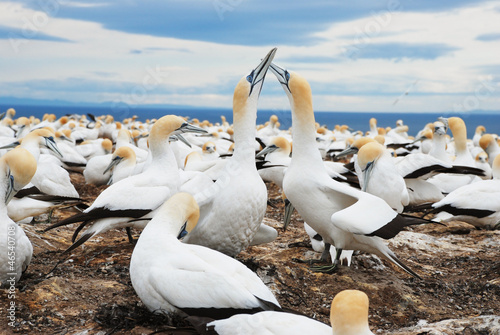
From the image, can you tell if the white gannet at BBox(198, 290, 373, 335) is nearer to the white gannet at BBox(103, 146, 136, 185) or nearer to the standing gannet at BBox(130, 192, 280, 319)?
the standing gannet at BBox(130, 192, 280, 319)

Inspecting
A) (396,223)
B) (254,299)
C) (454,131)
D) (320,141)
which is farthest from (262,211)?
(320,141)

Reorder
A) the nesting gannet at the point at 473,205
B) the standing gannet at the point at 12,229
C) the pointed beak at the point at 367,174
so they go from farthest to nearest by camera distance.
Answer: the nesting gannet at the point at 473,205
the pointed beak at the point at 367,174
the standing gannet at the point at 12,229

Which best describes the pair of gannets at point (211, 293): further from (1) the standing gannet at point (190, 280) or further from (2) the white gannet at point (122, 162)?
(2) the white gannet at point (122, 162)

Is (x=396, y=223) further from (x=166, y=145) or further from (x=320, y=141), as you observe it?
(x=320, y=141)

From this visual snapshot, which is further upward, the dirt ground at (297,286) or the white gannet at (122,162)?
the white gannet at (122,162)

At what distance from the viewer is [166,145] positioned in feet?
17.6

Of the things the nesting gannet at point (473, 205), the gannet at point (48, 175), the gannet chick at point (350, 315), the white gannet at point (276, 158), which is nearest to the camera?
the gannet chick at point (350, 315)

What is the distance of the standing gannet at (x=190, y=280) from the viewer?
3.00 m

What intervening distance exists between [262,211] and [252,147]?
1.67ft

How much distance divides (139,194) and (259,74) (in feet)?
4.85

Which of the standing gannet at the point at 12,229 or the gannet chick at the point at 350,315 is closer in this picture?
the gannet chick at the point at 350,315

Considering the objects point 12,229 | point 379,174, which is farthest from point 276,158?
point 12,229

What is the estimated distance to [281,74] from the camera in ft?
16.0

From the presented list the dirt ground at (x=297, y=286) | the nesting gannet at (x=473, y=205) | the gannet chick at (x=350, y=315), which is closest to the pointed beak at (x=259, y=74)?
the dirt ground at (x=297, y=286)
